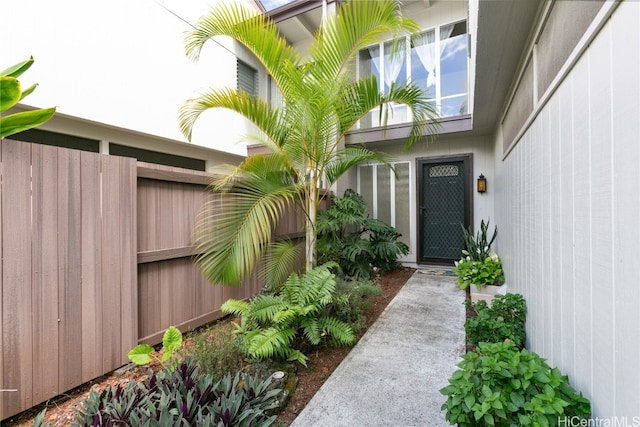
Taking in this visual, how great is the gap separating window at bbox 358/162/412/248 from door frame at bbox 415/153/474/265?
202 millimetres

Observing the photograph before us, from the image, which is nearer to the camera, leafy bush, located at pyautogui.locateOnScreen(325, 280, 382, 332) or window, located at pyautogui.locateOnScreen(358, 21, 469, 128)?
leafy bush, located at pyautogui.locateOnScreen(325, 280, 382, 332)

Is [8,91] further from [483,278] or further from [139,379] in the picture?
[483,278]

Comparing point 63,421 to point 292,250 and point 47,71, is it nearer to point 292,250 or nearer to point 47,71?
point 292,250

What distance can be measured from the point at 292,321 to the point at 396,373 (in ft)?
3.17

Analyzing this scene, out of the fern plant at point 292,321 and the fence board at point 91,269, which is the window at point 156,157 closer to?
the fence board at point 91,269

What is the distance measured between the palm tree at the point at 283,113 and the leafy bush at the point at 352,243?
1.13 m

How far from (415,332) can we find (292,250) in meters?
1.68

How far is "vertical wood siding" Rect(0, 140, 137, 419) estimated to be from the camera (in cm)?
181

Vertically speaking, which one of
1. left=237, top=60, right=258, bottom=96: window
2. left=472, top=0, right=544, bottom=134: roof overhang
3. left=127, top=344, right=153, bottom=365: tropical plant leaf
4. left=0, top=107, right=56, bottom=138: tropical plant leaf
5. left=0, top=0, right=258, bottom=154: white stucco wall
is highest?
left=237, top=60, right=258, bottom=96: window

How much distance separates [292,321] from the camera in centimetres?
257

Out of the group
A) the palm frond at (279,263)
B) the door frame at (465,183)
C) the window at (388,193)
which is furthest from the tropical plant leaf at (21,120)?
the door frame at (465,183)

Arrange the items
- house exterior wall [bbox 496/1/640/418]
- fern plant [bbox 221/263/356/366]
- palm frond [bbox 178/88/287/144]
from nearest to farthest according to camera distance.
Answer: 1. house exterior wall [bbox 496/1/640/418]
2. fern plant [bbox 221/263/356/366]
3. palm frond [bbox 178/88/287/144]

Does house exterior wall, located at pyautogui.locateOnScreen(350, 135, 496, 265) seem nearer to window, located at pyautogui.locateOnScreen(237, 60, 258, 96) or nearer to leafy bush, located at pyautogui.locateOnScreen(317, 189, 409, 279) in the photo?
leafy bush, located at pyautogui.locateOnScreen(317, 189, 409, 279)

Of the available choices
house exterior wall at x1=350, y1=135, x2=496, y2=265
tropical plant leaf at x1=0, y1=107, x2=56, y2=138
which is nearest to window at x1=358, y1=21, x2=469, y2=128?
house exterior wall at x1=350, y1=135, x2=496, y2=265
